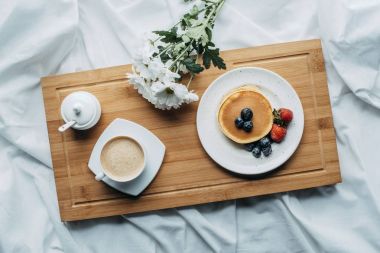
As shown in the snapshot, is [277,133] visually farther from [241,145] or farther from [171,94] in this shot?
[171,94]

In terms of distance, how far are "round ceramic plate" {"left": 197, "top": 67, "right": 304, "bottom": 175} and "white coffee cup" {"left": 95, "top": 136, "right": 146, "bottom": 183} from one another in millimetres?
231

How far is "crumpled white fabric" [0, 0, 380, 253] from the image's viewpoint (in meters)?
1.78

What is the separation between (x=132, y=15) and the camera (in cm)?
188

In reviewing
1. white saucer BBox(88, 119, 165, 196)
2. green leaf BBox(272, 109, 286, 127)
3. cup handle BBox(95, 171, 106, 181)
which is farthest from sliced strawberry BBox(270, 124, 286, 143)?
cup handle BBox(95, 171, 106, 181)

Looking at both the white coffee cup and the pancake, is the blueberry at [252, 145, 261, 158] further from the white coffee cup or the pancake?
the white coffee cup

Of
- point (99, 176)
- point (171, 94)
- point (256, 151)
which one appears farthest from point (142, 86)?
point (256, 151)

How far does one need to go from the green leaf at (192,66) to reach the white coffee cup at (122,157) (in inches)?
12.3

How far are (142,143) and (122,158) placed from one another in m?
0.10

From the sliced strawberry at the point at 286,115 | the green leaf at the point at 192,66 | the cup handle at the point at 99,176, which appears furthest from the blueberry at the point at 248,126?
the cup handle at the point at 99,176

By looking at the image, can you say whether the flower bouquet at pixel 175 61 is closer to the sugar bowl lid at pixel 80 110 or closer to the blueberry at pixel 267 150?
the sugar bowl lid at pixel 80 110

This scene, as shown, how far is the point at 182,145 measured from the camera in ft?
5.59

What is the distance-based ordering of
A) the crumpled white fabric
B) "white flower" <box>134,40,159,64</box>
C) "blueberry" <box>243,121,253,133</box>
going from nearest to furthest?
1. "white flower" <box>134,40,159,64</box>
2. "blueberry" <box>243,121,253,133</box>
3. the crumpled white fabric

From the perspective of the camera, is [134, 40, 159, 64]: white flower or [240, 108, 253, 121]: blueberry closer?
[134, 40, 159, 64]: white flower

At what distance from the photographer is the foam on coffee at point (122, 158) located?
162cm
